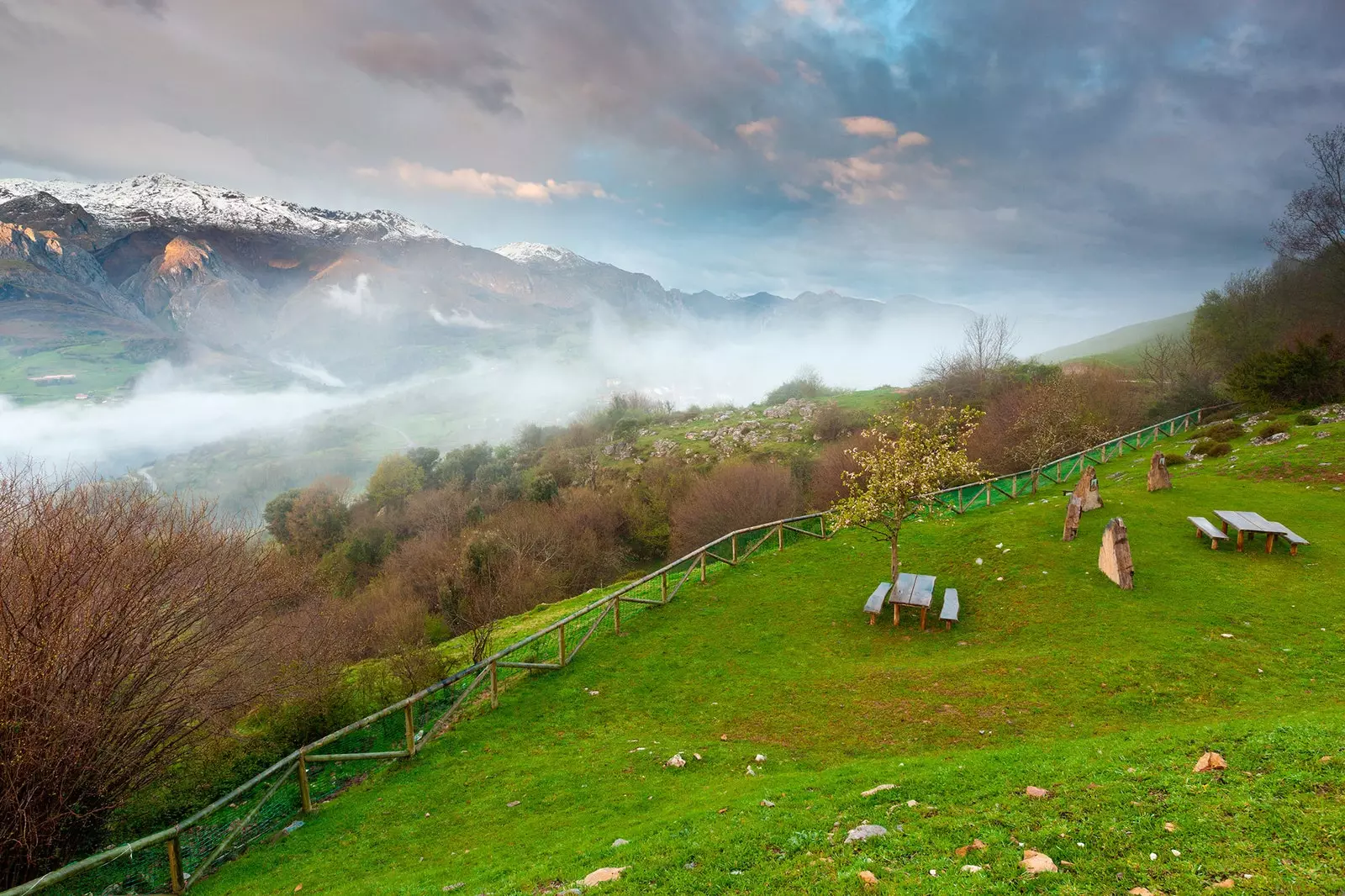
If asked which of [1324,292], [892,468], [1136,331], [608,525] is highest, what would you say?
[1136,331]

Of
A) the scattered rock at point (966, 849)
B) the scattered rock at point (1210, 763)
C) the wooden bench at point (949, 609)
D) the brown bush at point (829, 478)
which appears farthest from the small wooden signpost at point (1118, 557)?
the brown bush at point (829, 478)

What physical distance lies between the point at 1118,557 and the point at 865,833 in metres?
14.0

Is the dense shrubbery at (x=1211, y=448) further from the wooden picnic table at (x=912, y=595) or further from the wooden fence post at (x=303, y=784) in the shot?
the wooden fence post at (x=303, y=784)

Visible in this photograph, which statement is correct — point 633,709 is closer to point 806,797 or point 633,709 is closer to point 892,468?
point 806,797

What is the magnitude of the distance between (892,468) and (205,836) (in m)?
18.0

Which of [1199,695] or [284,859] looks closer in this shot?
[284,859]

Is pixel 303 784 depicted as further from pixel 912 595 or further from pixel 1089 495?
pixel 1089 495

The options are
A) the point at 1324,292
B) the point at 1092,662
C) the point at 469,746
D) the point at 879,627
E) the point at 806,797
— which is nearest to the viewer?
the point at 806,797

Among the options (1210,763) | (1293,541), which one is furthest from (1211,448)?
(1210,763)

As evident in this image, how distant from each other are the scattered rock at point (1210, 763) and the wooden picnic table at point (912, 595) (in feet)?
28.6

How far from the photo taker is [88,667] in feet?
33.0

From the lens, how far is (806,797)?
801cm

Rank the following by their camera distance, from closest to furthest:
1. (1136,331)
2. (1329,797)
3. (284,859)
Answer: (1329,797) → (284,859) → (1136,331)

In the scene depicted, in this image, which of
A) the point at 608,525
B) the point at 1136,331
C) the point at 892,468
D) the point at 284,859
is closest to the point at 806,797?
the point at 284,859
